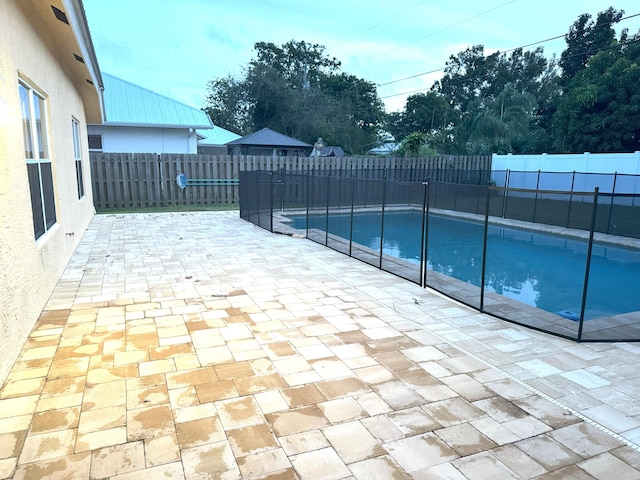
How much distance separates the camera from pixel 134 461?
226 cm

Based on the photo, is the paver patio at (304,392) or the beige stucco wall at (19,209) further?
the beige stucco wall at (19,209)

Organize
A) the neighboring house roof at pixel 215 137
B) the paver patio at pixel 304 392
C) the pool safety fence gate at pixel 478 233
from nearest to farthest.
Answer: the paver patio at pixel 304 392
the pool safety fence gate at pixel 478 233
the neighboring house roof at pixel 215 137

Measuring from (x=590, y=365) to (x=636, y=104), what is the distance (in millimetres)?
20360

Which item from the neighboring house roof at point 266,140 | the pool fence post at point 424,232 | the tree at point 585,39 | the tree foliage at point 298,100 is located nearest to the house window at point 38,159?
the pool fence post at point 424,232

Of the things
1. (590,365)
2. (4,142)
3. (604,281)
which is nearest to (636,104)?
(604,281)

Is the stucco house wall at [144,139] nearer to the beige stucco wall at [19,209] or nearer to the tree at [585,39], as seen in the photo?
the beige stucco wall at [19,209]

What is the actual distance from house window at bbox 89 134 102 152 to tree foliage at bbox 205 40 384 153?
50.6 feet

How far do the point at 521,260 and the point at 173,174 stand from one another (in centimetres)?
1084

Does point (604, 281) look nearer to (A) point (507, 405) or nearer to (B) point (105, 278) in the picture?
(A) point (507, 405)

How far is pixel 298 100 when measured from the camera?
30.5 m

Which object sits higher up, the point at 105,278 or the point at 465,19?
the point at 465,19

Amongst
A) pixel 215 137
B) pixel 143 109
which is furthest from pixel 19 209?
pixel 215 137

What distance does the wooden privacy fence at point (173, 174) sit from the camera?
1340cm

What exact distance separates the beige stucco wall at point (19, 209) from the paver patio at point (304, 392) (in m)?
0.23
